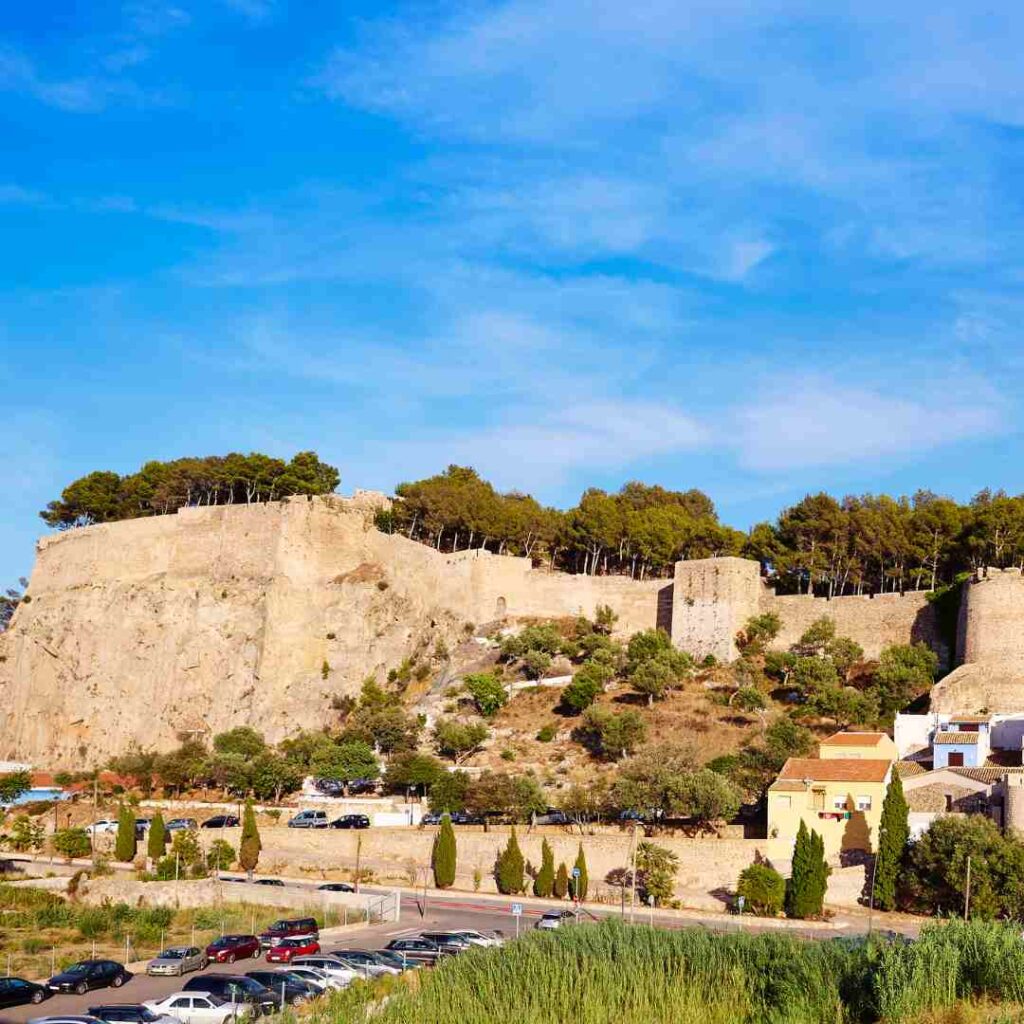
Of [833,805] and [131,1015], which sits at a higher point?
[833,805]

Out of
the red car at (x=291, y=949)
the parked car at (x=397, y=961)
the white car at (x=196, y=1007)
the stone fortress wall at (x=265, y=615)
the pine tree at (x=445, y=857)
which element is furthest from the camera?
the stone fortress wall at (x=265, y=615)

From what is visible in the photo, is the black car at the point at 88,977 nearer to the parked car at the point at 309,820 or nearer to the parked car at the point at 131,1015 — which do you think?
the parked car at the point at 131,1015

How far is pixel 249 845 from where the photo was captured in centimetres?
4066

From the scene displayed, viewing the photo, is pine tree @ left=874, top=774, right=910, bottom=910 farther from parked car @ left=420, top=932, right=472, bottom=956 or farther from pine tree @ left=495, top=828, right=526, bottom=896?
parked car @ left=420, top=932, right=472, bottom=956

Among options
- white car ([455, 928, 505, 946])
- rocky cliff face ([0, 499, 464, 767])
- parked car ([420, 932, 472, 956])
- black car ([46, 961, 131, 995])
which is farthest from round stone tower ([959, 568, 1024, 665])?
black car ([46, 961, 131, 995])

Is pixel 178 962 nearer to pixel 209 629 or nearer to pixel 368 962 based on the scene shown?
pixel 368 962

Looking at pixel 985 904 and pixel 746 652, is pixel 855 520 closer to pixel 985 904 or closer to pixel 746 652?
pixel 746 652

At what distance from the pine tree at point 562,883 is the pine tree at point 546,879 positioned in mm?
175

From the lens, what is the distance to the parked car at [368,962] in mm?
24470

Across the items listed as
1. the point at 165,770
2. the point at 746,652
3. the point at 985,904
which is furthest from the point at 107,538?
the point at 985,904

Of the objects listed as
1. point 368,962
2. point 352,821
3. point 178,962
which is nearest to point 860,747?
point 352,821

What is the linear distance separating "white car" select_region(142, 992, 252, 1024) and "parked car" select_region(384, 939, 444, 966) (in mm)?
4066

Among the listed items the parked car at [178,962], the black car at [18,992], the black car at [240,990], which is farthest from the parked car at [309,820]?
the black car at [240,990]

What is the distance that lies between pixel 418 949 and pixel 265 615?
3298 cm
